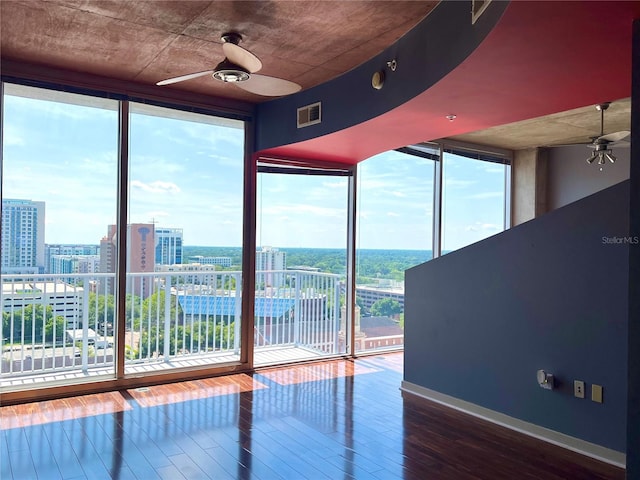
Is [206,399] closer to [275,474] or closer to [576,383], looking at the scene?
[275,474]

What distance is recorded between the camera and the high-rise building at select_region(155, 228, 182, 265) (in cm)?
514

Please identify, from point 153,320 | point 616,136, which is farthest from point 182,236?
point 616,136

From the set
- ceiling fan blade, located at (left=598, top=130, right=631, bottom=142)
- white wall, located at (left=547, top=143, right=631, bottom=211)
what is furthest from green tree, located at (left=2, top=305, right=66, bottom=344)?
white wall, located at (left=547, top=143, right=631, bottom=211)

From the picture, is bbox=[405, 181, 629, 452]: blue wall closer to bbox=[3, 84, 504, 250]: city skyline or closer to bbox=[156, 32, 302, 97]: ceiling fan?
bbox=[3, 84, 504, 250]: city skyline

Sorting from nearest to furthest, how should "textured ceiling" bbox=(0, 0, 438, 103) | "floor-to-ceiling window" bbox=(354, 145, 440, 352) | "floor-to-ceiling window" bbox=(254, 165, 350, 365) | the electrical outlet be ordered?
1. "textured ceiling" bbox=(0, 0, 438, 103)
2. the electrical outlet
3. "floor-to-ceiling window" bbox=(254, 165, 350, 365)
4. "floor-to-ceiling window" bbox=(354, 145, 440, 352)

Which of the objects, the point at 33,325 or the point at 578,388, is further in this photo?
the point at 33,325

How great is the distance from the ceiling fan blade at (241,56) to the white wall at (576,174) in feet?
18.6

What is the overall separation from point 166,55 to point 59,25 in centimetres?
79

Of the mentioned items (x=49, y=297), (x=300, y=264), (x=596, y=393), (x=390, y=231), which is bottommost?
(x=596, y=393)

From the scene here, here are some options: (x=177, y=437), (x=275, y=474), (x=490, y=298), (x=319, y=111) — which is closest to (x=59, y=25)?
(x=319, y=111)

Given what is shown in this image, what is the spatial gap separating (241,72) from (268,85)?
1.16 ft

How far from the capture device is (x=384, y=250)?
6840 mm

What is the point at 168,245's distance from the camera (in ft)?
17.1

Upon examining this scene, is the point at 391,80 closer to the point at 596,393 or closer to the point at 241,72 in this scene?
the point at 241,72
